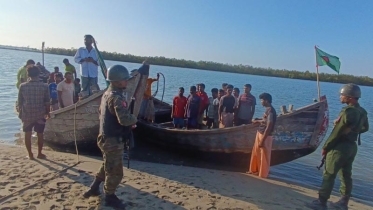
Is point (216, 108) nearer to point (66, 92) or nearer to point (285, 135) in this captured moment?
point (285, 135)

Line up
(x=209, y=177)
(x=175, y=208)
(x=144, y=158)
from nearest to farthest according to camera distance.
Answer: (x=175, y=208) < (x=209, y=177) < (x=144, y=158)

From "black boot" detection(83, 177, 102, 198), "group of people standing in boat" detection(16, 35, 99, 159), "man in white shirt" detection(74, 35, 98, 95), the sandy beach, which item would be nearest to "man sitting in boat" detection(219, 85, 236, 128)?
the sandy beach

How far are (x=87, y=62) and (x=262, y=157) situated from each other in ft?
16.2

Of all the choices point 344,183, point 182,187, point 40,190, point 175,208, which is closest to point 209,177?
point 182,187

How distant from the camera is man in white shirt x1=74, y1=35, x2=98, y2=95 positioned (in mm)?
8156

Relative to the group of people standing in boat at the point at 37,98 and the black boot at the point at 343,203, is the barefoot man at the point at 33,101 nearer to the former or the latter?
the group of people standing in boat at the point at 37,98

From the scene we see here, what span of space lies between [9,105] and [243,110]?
1252 cm

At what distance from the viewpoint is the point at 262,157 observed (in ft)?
21.5

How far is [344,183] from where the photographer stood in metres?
4.94

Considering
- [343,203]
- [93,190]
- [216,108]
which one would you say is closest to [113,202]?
[93,190]

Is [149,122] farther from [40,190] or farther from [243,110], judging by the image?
[40,190]

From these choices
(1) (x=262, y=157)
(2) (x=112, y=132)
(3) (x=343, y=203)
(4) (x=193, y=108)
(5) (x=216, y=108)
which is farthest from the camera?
(5) (x=216, y=108)

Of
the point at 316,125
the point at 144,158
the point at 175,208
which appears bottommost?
the point at 144,158

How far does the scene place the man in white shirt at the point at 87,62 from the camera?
26.8 ft
